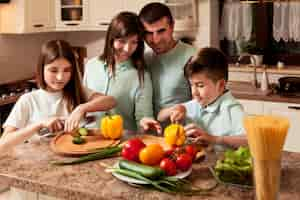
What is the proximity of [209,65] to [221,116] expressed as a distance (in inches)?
8.6

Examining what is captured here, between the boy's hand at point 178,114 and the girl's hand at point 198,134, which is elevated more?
the boy's hand at point 178,114

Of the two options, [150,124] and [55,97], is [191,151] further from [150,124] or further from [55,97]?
[55,97]

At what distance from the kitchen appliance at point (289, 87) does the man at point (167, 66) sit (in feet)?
4.38

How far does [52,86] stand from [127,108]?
0.37 m

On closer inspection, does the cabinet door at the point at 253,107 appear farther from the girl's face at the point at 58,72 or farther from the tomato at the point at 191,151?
the tomato at the point at 191,151

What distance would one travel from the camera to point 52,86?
2.09 meters

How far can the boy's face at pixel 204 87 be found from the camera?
1.87 m

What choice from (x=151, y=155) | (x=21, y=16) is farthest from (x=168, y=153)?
(x=21, y=16)

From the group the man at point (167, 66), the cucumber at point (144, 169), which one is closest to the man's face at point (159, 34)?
the man at point (167, 66)

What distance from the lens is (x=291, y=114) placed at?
3.27m

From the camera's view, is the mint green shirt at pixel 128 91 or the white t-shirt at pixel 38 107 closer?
the white t-shirt at pixel 38 107

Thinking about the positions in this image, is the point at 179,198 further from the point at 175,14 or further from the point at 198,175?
the point at 175,14

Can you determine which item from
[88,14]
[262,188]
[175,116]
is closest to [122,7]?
[88,14]

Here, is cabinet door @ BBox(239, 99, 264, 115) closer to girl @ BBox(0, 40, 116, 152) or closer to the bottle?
the bottle
